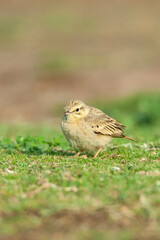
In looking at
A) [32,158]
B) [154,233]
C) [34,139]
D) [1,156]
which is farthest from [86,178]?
[34,139]

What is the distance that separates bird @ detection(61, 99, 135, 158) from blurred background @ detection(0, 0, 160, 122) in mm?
9253

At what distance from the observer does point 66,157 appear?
874cm

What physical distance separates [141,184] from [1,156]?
11.8 ft

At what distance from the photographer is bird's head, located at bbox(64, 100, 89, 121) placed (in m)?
8.66

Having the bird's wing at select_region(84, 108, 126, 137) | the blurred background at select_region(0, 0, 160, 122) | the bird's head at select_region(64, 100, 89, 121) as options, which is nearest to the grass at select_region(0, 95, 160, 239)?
the bird's wing at select_region(84, 108, 126, 137)

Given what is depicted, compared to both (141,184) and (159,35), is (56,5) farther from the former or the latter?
(141,184)

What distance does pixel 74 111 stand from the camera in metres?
8.74

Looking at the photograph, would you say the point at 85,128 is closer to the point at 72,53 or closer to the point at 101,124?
the point at 101,124

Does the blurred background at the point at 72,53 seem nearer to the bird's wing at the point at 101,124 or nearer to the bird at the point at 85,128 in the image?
the bird's wing at the point at 101,124

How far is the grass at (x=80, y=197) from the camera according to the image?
511 centimetres

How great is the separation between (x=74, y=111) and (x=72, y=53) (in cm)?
2397

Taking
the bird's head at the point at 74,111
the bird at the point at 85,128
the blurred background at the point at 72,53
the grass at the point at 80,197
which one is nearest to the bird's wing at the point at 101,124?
the bird at the point at 85,128

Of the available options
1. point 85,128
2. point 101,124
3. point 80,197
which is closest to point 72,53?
point 101,124

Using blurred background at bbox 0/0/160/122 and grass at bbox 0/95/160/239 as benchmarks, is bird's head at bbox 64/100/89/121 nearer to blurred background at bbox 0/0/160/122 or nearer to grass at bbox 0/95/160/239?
grass at bbox 0/95/160/239
